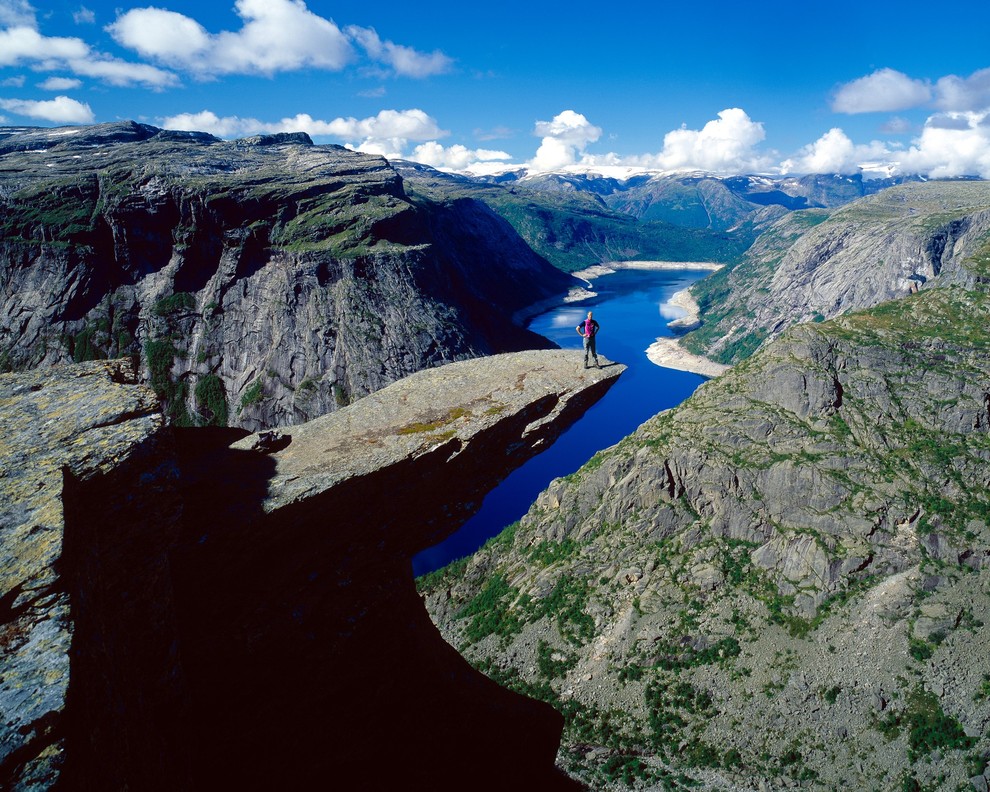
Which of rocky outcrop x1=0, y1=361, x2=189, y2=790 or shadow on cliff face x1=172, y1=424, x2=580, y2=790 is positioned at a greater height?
rocky outcrop x1=0, y1=361, x2=189, y2=790

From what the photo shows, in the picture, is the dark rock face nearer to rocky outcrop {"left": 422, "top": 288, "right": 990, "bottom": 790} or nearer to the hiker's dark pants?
rocky outcrop {"left": 422, "top": 288, "right": 990, "bottom": 790}

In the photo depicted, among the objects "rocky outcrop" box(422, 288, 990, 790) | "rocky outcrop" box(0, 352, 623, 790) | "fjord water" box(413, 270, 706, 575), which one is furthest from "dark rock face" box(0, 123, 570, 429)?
"rocky outcrop" box(0, 352, 623, 790)

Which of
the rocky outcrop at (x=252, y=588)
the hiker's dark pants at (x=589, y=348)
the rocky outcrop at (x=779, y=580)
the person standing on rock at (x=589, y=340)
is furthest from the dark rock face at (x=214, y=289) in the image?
the rocky outcrop at (x=252, y=588)

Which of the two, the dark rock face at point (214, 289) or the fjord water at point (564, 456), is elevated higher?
the dark rock face at point (214, 289)

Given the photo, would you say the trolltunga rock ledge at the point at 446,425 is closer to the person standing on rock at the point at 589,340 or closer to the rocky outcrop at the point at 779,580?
the person standing on rock at the point at 589,340

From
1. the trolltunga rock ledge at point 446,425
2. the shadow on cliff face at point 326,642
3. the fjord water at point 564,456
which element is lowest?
the fjord water at point 564,456

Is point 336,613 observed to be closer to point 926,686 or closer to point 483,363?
point 483,363
